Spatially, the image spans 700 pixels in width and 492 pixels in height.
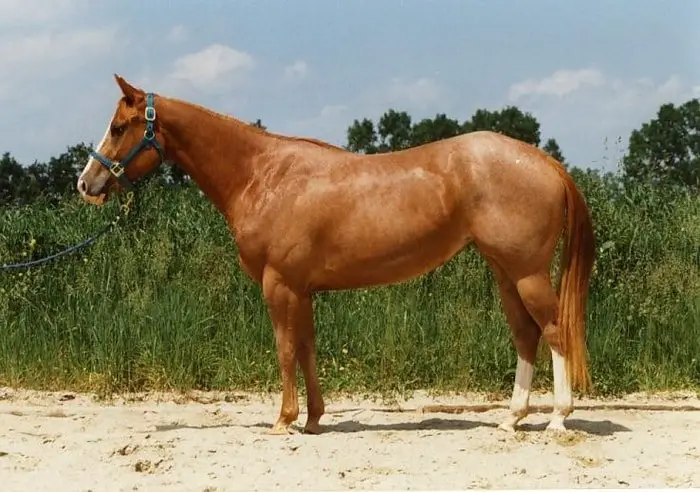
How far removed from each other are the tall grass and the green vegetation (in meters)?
0.01

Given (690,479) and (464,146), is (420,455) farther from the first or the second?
(464,146)

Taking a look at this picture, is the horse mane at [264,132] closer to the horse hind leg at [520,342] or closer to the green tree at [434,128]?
the horse hind leg at [520,342]

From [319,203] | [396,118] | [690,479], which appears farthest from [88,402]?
[396,118]

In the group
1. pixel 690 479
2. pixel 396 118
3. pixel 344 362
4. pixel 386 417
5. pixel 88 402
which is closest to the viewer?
pixel 690 479

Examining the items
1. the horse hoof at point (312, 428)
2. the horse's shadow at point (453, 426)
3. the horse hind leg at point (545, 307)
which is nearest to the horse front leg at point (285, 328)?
the horse hoof at point (312, 428)

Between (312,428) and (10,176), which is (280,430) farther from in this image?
(10,176)

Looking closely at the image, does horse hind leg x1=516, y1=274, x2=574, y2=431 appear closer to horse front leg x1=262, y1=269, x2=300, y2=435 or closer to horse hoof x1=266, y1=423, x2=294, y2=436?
horse front leg x1=262, y1=269, x2=300, y2=435

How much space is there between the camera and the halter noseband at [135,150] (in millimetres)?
4637

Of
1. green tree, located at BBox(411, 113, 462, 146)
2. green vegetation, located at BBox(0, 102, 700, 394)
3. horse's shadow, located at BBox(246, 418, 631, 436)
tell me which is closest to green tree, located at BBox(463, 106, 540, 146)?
green tree, located at BBox(411, 113, 462, 146)

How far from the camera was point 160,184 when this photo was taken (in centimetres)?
946

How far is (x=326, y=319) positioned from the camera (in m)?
7.01

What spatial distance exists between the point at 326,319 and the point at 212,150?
8.53ft

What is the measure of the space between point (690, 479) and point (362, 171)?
240 cm

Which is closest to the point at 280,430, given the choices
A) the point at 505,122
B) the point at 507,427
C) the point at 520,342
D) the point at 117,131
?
the point at 507,427
